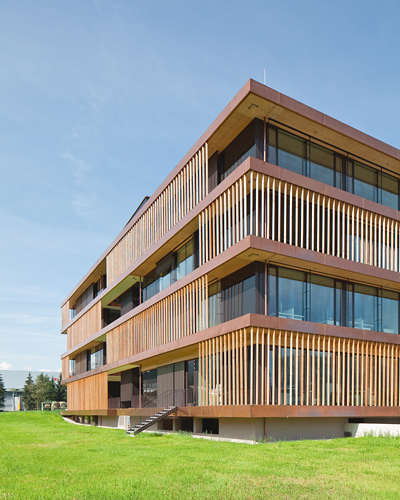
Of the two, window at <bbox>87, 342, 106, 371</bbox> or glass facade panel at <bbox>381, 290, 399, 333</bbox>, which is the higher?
glass facade panel at <bbox>381, 290, 399, 333</bbox>

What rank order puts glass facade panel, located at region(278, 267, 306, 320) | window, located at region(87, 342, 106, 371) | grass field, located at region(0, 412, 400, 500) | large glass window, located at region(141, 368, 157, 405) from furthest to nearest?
window, located at region(87, 342, 106, 371) < large glass window, located at region(141, 368, 157, 405) < glass facade panel, located at region(278, 267, 306, 320) < grass field, located at region(0, 412, 400, 500)

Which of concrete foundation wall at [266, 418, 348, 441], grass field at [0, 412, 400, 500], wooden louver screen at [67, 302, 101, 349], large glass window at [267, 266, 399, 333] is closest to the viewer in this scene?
grass field at [0, 412, 400, 500]

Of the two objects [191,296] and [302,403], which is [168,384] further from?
[302,403]

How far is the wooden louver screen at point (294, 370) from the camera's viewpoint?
754 inches

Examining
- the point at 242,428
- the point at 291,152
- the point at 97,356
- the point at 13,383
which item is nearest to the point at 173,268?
the point at 291,152

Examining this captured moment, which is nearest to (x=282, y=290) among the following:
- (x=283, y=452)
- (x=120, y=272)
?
(x=283, y=452)

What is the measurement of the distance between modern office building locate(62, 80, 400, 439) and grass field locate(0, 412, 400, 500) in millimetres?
2592

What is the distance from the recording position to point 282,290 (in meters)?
21.0

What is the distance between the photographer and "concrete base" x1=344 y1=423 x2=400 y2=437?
61.9ft

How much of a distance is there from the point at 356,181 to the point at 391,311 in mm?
6745

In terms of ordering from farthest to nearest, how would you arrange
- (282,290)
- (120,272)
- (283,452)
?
(120,272) → (282,290) → (283,452)

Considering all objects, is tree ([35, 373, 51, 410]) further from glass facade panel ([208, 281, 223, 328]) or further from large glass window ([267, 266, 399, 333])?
large glass window ([267, 266, 399, 333])

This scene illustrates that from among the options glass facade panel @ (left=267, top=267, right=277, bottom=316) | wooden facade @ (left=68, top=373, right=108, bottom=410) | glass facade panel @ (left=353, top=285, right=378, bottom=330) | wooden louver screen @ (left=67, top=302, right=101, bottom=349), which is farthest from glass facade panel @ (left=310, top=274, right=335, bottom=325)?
wooden louver screen @ (left=67, top=302, right=101, bottom=349)

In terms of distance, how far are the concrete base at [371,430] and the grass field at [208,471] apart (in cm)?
122
